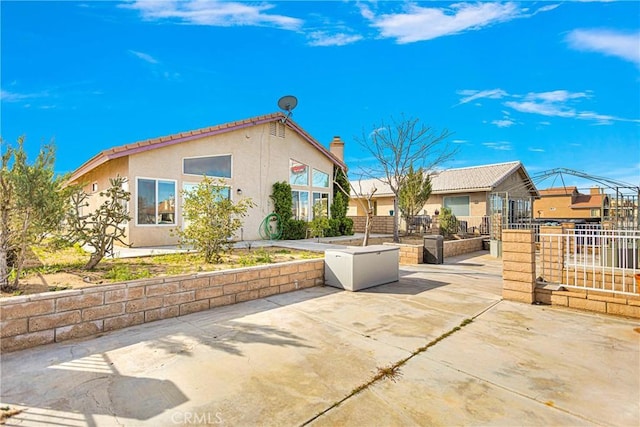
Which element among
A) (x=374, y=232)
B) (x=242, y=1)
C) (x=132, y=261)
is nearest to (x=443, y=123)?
(x=374, y=232)

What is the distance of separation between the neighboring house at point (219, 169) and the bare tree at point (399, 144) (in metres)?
2.73

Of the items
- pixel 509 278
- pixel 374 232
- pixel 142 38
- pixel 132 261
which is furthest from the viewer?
pixel 374 232

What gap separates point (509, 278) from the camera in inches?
234

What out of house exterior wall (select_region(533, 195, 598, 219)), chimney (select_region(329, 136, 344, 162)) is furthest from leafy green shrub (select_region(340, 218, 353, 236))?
house exterior wall (select_region(533, 195, 598, 219))

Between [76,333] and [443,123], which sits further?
[443,123]

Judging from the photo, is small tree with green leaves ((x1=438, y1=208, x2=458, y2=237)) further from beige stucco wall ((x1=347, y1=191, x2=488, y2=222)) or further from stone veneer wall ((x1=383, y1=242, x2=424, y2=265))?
stone veneer wall ((x1=383, y1=242, x2=424, y2=265))

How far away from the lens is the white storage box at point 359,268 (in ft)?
22.0

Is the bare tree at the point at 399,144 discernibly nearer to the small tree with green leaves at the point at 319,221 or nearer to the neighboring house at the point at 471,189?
the small tree with green leaves at the point at 319,221

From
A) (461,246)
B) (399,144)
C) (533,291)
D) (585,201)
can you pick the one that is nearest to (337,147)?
(399,144)

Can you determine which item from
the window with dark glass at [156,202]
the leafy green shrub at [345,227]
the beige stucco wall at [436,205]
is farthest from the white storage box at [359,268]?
the beige stucco wall at [436,205]

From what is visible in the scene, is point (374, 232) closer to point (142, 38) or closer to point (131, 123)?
point (142, 38)

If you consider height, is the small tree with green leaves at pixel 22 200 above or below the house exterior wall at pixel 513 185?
below

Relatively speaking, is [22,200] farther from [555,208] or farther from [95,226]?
[555,208]

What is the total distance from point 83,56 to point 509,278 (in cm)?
1764
